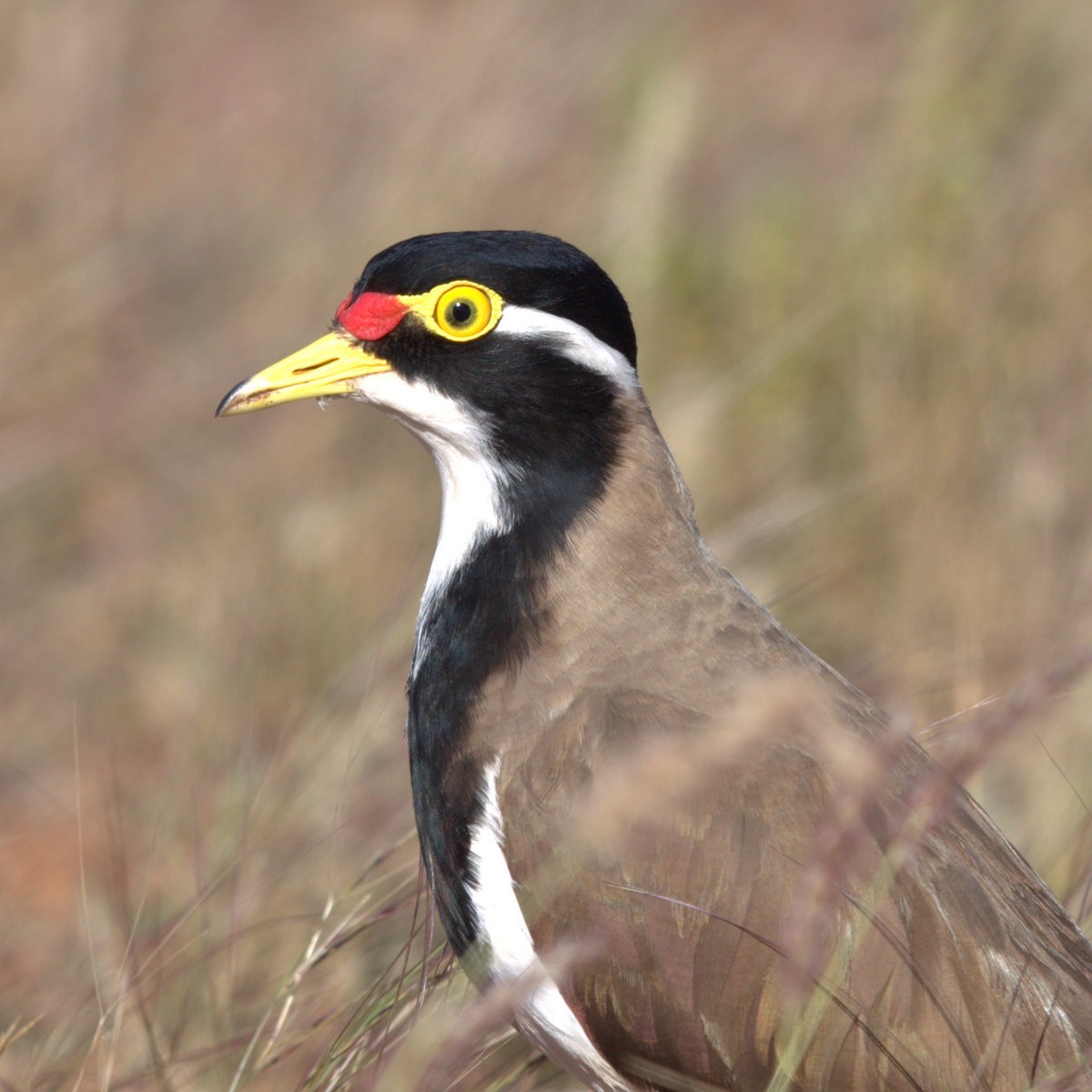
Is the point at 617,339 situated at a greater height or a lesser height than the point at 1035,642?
greater

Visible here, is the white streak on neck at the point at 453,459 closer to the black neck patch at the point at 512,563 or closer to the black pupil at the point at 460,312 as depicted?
the black neck patch at the point at 512,563

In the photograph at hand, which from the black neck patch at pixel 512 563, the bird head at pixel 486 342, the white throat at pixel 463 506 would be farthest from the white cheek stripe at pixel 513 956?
the bird head at pixel 486 342

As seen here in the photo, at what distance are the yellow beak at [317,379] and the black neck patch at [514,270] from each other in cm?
15

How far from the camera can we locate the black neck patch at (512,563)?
121 inches

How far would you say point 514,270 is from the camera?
316cm

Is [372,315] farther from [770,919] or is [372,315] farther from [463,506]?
[770,919]

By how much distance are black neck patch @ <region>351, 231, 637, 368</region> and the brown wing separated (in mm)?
785

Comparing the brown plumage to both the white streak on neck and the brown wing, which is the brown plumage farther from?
the white streak on neck

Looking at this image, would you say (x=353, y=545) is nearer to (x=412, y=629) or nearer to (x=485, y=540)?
(x=412, y=629)

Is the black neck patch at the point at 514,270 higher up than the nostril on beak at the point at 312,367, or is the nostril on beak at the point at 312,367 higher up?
the black neck patch at the point at 514,270

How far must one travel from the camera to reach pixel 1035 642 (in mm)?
4727

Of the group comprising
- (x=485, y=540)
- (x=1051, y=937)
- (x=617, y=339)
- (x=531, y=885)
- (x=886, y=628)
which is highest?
(x=617, y=339)

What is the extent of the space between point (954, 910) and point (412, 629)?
66.5 inches

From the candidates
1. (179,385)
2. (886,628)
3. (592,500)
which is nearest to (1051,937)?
(592,500)
